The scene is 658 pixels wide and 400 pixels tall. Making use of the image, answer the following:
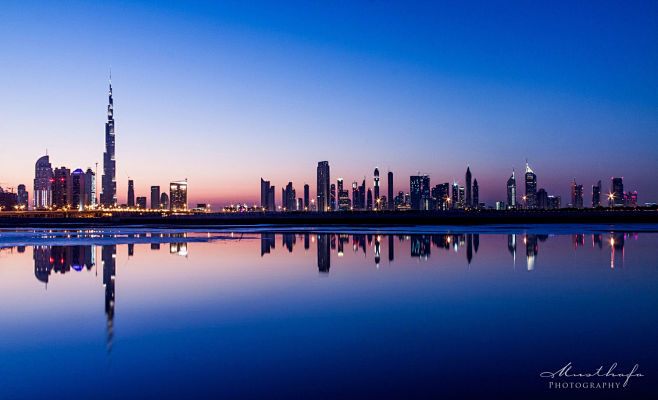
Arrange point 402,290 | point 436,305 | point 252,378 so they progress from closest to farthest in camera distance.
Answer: point 252,378
point 436,305
point 402,290

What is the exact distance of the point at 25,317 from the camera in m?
12.9

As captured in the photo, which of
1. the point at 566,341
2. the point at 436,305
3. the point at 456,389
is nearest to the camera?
the point at 456,389

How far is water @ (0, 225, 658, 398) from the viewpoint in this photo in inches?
309

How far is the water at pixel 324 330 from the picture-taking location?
786 cm

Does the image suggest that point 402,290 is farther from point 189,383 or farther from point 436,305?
point 189,383

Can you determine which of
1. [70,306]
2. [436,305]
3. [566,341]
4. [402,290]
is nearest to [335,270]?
[402,290]

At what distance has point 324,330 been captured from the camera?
37.2 ft

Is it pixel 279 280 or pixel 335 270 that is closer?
pixel 279 280

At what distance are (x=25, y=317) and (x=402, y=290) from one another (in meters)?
11.6
